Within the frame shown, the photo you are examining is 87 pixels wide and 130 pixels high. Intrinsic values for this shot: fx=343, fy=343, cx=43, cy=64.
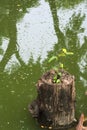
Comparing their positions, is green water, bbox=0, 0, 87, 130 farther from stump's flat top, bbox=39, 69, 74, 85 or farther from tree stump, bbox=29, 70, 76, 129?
stump's flat top, bbox=39, 69, 74, 85

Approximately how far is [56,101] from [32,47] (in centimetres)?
294

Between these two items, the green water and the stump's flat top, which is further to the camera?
the green water

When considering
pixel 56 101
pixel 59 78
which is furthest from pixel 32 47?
pixel 56 101

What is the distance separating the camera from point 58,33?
27.6 feet

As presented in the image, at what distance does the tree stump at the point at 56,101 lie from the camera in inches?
199

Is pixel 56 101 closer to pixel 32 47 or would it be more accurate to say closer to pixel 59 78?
pixel 59 78

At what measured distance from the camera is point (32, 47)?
7.84 meters

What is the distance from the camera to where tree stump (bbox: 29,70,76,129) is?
5.06m

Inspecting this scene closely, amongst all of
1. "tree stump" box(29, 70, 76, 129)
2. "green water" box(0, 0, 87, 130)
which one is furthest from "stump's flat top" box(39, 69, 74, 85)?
"green water" box(0, 0, 87, 130)

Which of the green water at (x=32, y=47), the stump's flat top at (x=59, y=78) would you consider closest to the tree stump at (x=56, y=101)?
the stump's flat top at (x=59, y=78)

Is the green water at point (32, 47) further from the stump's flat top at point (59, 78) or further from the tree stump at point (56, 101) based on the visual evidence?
the stump's flat top at point (59, 78)

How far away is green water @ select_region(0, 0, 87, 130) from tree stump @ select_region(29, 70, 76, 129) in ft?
0.91

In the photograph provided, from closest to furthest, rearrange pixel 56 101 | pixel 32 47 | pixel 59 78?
pixel 56 101
pixel 59 78
pixel 32 47

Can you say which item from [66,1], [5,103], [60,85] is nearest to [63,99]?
[60,85]
